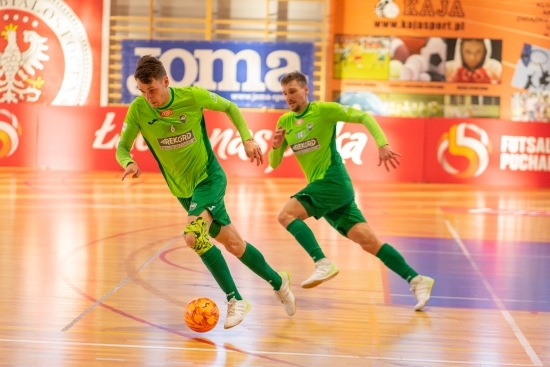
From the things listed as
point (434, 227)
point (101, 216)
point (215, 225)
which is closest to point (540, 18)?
point (434, 227)

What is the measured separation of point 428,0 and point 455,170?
3.99 m

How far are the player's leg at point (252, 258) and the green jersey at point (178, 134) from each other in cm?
33

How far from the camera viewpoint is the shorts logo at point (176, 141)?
545 cm

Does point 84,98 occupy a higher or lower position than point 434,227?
higher

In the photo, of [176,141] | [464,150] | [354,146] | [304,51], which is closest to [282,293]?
[176,141]

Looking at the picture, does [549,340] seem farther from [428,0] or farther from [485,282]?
[428,0]

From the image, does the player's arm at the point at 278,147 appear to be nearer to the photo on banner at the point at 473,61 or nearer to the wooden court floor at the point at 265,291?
the wooden court floor at the point at 265,291

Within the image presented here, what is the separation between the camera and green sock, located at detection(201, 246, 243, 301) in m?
5.38

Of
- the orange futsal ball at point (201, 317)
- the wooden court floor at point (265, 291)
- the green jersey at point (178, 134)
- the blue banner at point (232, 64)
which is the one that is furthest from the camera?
the blue banner at point (232, 64)

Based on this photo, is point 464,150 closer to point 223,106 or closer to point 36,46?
point 36,46

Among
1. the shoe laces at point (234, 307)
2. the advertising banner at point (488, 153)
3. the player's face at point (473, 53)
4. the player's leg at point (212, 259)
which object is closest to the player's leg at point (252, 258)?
the player's leg at point (212, 259)

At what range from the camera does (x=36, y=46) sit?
18109mm

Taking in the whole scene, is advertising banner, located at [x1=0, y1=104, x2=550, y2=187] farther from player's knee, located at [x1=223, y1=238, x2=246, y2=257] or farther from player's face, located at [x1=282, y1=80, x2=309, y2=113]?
player's knee, located at [x1=223, y1=238, x2=246, y2=257]

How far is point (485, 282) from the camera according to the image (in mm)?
7348
